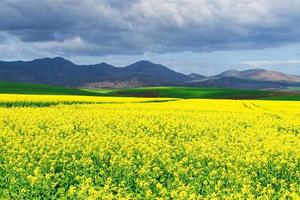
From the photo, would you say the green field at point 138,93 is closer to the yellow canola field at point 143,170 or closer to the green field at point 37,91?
the green field at point 37,91

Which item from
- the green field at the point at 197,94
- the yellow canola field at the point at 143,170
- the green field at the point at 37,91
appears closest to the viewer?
the yellow canola field at the point at 143,170

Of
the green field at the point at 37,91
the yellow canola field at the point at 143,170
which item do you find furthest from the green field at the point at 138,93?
the yellow canola field at the point at 143,170

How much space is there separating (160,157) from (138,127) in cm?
1175

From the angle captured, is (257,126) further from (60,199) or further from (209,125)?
(60,199)

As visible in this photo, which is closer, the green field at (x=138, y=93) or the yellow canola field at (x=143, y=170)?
the yellow canola field at (x=143, y=170)

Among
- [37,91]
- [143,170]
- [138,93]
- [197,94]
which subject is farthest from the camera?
[138,93]

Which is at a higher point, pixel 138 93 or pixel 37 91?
pixel 37 91

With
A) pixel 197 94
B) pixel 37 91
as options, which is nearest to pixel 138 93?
pixel 197 94

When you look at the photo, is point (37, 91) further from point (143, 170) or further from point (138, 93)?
point (143, 170)

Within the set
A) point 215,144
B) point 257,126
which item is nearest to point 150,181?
point 215,144

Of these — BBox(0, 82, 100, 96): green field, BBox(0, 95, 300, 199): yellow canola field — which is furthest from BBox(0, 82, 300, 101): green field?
BBox(0, 95, 300, 199): yellow canola field

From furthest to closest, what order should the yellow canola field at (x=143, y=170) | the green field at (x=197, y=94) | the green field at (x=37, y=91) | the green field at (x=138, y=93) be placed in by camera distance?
the green field at (x=197, y=94) → the green field at (x=138, y=93) → the green field at (x=37, y=91) → the yellow canola field at (x=143, y=170)

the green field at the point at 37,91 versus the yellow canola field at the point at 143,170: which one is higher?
the green field at the point at 37,91

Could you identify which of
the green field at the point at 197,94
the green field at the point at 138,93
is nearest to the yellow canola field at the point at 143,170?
the green field at the point at 138,93
